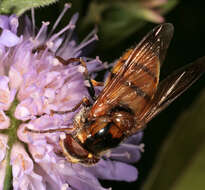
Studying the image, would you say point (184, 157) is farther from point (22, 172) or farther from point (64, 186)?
point (22, 172)

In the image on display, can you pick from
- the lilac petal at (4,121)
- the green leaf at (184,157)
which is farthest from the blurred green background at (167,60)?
the lilac petal at (4,121)

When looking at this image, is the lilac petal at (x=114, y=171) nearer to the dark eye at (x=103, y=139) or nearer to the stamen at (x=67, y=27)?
the dark eye at (x=103, y=139)

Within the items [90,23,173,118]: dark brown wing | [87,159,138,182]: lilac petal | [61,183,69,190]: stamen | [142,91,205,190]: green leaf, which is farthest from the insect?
[142,91,205,190]: green leaf

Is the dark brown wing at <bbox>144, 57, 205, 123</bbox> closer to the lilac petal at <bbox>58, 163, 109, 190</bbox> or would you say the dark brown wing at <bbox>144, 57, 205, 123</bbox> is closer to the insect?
the insect

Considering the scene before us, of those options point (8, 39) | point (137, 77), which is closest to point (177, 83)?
point (137, 77)

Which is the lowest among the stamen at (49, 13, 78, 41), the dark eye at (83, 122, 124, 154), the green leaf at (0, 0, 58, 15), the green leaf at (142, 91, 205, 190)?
the green leaf at (142, 91, 205, 190)

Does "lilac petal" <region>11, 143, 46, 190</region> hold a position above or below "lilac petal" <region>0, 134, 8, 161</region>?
below

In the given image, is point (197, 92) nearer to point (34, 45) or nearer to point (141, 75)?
point (141, 75)
